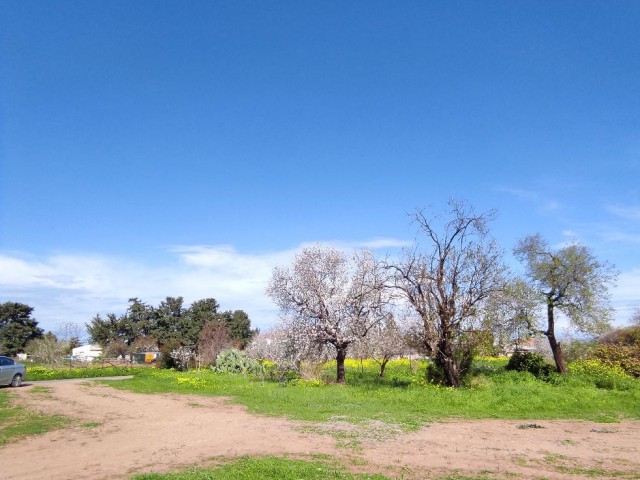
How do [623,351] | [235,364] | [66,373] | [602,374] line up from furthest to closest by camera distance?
[235,364], [66,373], [623,351], [602,374]

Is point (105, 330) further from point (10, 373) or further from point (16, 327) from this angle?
point (10, 373)

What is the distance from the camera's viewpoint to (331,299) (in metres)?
24.4

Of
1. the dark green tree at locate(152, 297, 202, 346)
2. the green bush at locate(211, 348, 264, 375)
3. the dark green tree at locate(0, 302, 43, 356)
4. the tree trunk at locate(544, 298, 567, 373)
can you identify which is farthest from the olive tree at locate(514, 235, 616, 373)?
the dark green tree at locate(0, 302, 43, 356)

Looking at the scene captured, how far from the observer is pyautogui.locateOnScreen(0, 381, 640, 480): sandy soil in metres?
8.35

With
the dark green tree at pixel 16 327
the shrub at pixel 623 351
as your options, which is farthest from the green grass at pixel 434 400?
the dark green tree at pixel 16 327

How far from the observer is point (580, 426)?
12836 mm

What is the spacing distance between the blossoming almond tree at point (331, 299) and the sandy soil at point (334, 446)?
32.9ft

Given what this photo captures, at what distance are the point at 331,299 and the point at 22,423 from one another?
47.5 feet

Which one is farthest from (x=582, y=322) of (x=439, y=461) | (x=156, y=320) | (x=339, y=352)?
(x=156, y=320)

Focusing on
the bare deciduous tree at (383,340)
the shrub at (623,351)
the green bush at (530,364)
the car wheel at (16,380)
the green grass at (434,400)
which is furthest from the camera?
the shrub at (623,351)

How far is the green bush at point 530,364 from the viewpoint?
24328 mm

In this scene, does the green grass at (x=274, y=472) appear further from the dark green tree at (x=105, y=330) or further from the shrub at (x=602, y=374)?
the dark green tree at (x=105, y=330)

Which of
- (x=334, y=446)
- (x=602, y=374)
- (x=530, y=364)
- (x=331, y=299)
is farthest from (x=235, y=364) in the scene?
(x=334, y=446)

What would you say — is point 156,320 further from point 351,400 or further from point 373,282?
point 351,400
